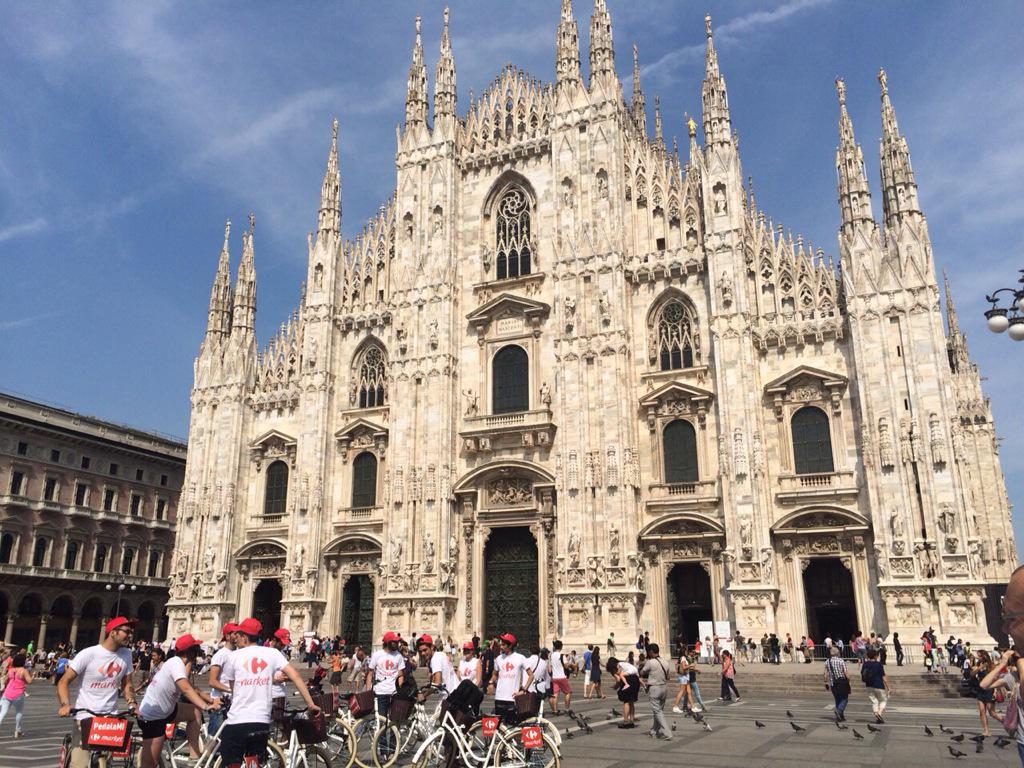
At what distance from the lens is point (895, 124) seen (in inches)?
1254

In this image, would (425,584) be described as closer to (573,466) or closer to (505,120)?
(573,466)

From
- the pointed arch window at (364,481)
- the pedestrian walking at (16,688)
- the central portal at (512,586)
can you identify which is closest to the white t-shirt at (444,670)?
the pedestrian walking at (16,688)

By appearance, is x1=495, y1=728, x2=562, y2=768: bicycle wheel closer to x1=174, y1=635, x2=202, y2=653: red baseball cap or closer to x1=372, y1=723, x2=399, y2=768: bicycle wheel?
x1=372, y1=723, x2=399, y2=768: bicycle wheel

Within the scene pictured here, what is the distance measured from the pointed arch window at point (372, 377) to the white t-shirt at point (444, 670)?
2697cm

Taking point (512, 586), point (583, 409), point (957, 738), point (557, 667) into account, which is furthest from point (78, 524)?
point (957, 738)

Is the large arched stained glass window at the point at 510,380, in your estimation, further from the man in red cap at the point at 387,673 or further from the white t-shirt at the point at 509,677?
the white t-shirt at the point at 509,677

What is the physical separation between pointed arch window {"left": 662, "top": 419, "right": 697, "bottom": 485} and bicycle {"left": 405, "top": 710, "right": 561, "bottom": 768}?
74.4 ft

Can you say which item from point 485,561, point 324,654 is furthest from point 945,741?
point 324,654

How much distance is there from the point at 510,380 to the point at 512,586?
8329 mm

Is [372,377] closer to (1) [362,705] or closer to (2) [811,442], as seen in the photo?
(2) [811,442]

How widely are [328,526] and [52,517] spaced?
68.6ft

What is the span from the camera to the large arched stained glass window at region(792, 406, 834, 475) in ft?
98.0

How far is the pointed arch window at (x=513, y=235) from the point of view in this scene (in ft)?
121

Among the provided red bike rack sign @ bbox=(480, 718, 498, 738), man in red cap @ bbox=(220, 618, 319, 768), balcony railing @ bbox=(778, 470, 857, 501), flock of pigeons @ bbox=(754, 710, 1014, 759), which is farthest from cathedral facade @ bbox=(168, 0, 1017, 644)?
man in red cap @ bbox=(220, 618, 319, 768)
